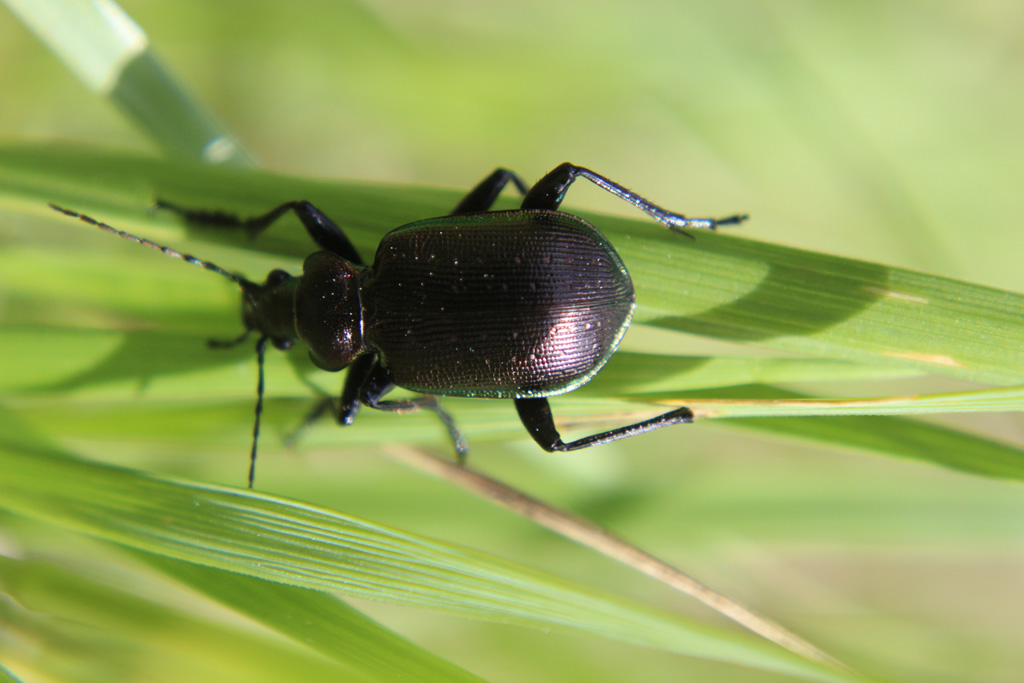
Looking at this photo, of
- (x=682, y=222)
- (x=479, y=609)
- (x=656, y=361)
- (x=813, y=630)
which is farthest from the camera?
(x=813, y=630)

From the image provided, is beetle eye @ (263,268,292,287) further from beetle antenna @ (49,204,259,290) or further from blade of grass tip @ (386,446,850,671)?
blade of grass tip @ (386,446,850,671)

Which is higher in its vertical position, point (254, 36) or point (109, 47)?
point (254, 36)

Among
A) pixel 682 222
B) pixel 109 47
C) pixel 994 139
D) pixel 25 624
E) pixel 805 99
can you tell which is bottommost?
pixel 25 624

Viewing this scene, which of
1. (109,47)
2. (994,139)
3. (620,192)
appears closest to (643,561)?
(620,192)

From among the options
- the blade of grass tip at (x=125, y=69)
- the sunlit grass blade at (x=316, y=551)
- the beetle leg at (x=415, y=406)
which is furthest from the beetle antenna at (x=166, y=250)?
the sunlit grass blade at (x=316, y=551)

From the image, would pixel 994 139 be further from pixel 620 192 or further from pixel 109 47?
pixel 109 47

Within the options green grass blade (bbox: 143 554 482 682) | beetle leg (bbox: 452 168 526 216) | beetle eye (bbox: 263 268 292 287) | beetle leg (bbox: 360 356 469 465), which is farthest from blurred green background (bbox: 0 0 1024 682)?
beetle leg (bbox: 452 168 526 216)

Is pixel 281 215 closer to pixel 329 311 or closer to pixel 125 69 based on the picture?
pixel 329 311
